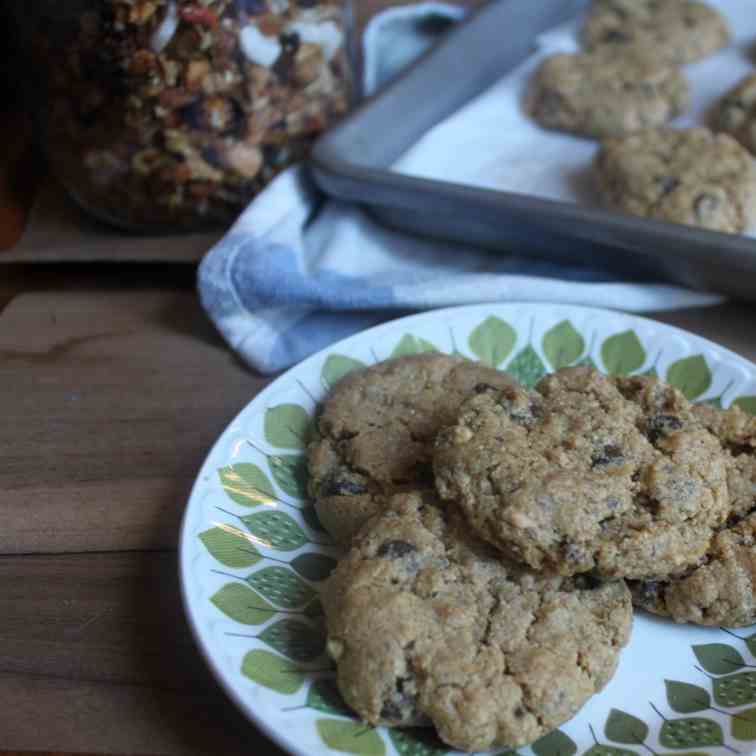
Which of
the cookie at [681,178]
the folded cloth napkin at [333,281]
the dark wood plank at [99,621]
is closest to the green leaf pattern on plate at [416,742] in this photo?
the dark wood plank at [99,621]

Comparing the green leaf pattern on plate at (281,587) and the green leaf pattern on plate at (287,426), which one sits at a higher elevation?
the green leaf pattern on plate at (287,426)

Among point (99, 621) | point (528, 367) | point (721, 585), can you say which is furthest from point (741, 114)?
point (99, 621)

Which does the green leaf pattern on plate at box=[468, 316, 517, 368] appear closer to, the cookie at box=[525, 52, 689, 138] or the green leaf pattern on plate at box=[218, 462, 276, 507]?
the green leaf pattern on plate at box=[218, 462, 276, 507]

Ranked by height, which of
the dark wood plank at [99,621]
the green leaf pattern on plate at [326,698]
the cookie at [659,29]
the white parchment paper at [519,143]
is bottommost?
the dark wood plank at [99,621]

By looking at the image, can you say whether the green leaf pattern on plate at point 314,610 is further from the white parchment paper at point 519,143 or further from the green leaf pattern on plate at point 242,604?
the white parchment paper at point 519,143

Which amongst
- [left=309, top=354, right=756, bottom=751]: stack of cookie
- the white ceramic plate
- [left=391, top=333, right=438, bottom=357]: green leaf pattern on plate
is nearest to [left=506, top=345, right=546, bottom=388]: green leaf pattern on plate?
the white ceramic plate

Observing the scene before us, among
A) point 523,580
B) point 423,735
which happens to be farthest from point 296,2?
point 423,735

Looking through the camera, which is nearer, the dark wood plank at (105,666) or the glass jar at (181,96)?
the dark wood plank at (105,666)
